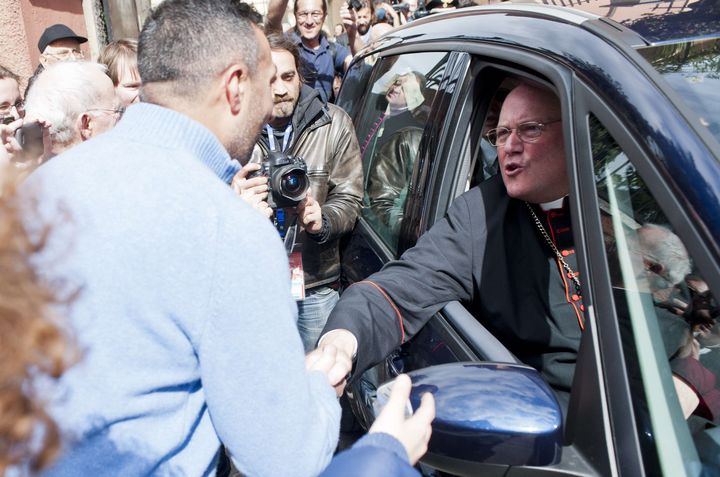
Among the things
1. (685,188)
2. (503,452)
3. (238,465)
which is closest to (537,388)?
(503,452)

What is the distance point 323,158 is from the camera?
3.26m

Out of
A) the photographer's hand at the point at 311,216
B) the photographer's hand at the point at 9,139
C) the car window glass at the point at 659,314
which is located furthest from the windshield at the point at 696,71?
the photographer's hand at the point at 9,139

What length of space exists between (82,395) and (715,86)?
1.22 metres

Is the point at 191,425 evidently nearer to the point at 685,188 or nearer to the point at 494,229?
the point at 685,188

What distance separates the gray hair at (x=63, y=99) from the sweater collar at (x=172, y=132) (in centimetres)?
144

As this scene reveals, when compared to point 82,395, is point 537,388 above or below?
below

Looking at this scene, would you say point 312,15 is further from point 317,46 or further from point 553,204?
point 553,204

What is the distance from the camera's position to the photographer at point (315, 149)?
3.22m

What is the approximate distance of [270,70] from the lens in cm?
152

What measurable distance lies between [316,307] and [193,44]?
6.78 ft

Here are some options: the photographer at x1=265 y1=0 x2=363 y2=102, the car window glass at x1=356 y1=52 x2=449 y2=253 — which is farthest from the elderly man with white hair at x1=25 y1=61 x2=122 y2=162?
the photographer at x1=265 y1=0 x2=363 y2=102

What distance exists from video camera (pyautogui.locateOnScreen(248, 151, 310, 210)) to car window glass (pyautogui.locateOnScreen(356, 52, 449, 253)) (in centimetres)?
35

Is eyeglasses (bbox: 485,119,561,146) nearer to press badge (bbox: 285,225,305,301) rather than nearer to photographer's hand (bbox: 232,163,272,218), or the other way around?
photographer's hand (bbox: 232,163,272,218)

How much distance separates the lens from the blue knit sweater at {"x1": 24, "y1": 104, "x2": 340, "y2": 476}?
42.5 inches
